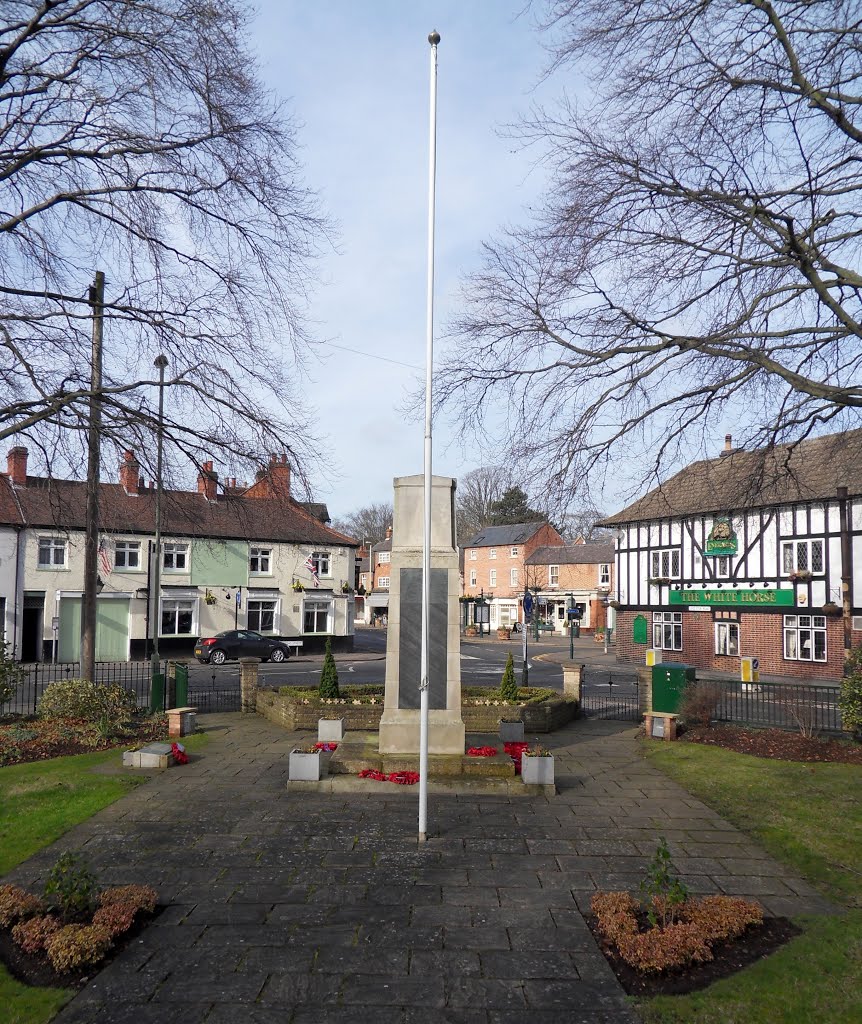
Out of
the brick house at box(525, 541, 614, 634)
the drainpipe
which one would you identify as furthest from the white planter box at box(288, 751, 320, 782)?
the brick house at box(525, 541, 614, 634)

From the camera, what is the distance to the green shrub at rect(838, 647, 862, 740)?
14.6m

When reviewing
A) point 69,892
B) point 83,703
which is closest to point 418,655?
point 69,892

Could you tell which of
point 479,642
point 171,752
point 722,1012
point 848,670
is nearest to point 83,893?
point 722,1012

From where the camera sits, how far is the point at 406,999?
5484 mm

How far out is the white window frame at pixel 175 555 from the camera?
37.5 metres

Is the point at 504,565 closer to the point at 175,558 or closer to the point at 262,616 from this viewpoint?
the point at 262,616

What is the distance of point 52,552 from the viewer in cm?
3472

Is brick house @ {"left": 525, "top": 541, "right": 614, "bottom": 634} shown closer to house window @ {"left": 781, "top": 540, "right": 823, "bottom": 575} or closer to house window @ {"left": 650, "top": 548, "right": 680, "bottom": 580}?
house window @ {"left": 650, "top": 548, "right": 680, "bottom": 580}

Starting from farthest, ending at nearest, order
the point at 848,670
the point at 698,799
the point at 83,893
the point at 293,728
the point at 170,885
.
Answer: the point at 293,728 < the point at 848,670 < the point at 698,799 < the point at 170,885 < the point at 83,893

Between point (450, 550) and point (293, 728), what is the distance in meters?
7.12

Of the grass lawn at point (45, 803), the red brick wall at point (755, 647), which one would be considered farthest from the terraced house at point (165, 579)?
the grass lawn at point (45, 803)

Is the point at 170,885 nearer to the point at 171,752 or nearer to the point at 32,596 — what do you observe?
the point at 171,752

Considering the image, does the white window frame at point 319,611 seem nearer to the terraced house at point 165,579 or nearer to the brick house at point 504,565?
the terraced house at point 165,579

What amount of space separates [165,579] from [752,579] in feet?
88.5
